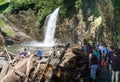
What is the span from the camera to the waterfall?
5490cm

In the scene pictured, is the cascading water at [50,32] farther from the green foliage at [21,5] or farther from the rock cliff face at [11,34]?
the green foliage at [21,5]

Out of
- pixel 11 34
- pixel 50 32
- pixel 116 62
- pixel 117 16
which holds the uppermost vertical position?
pixel 116 62

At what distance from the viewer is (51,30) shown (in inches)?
2191

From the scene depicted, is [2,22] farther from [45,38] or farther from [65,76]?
[65,76]

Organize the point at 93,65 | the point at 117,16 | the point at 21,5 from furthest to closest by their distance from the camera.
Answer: the point at 21,5 → the point at 117,16 → the point at 93,65

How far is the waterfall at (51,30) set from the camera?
180ft

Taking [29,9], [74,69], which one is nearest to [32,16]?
[29,9]

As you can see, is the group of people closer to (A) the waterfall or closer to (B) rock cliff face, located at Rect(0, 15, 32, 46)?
(A) the waterfall

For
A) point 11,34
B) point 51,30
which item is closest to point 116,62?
point 51,30

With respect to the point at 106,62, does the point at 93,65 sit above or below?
above

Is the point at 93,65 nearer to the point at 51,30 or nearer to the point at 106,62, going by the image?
the point at 106,62

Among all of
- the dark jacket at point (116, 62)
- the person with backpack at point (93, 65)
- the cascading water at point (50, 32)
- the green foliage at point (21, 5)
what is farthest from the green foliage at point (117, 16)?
the green foliage at point (21, 5)

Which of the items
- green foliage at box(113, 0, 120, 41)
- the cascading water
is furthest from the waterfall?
green foliage at box(113, 0, 120, 41)

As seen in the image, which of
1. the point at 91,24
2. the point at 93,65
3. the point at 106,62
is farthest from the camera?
the point at 91,24
